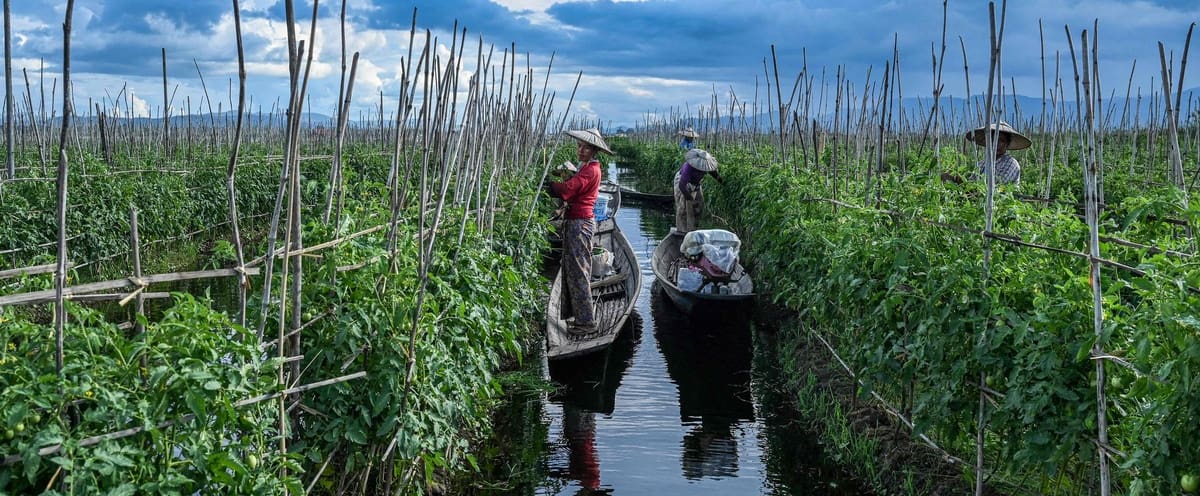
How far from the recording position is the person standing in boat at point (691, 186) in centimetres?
1238

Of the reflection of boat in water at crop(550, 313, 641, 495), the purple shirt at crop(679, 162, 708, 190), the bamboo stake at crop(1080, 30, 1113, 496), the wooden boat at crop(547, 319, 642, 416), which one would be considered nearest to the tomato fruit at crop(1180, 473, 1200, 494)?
the bamboo stake at crop(1080, 30, 1113, 496)

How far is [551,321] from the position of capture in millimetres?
7695

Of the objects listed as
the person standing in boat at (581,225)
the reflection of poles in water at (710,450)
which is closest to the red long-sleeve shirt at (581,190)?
the person standing in boat at (581,225)

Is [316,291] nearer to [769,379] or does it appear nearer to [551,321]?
[551,321]

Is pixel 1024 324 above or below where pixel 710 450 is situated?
above

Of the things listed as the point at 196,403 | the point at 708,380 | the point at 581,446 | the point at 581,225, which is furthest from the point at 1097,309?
the point at 581,225

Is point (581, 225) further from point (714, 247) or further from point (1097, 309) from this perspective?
point (1097, 309)

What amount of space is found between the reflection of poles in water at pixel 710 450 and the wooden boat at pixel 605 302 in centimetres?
127

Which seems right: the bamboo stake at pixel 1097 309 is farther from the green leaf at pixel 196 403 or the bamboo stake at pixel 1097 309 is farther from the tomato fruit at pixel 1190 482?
the green leaf at pixel 196 403

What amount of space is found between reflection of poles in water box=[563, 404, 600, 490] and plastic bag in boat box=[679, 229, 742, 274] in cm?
296

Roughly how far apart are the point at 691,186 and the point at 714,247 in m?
3.53

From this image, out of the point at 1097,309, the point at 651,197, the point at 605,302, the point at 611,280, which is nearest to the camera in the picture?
the point at 1097,309

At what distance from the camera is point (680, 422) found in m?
6.69

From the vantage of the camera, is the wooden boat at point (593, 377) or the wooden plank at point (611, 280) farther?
the wooden plank at point (611, 280)
